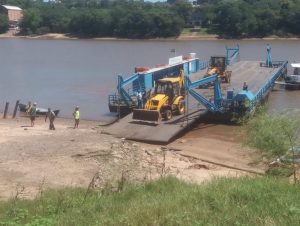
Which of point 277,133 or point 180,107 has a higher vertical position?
point 277,133

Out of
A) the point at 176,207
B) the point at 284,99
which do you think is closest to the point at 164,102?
the point at 284,99

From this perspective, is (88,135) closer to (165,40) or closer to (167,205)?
(167,205)

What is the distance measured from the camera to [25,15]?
15425 centimetres

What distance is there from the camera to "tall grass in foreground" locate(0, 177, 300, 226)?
7820mm

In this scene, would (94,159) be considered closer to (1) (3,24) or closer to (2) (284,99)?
(2) (284,99)

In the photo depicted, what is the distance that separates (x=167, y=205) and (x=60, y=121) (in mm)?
22849

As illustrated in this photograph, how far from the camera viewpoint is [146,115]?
24906mm

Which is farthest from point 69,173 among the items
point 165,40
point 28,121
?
point 165,40

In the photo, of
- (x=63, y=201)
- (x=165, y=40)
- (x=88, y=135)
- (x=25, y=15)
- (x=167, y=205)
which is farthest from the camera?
(x=25, y=15)

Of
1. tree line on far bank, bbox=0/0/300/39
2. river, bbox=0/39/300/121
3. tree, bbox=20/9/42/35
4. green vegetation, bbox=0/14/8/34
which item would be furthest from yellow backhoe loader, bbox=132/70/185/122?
green vegetation, bbox=0/14/8/34

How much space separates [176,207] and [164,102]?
16.7m

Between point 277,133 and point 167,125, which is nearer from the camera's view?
point 277,133

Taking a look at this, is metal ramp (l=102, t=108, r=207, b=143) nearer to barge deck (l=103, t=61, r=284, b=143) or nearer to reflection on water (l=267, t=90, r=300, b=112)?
barge deck (l=103, t=61, r=284, b=143)

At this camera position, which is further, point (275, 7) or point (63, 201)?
point (275, 7)
